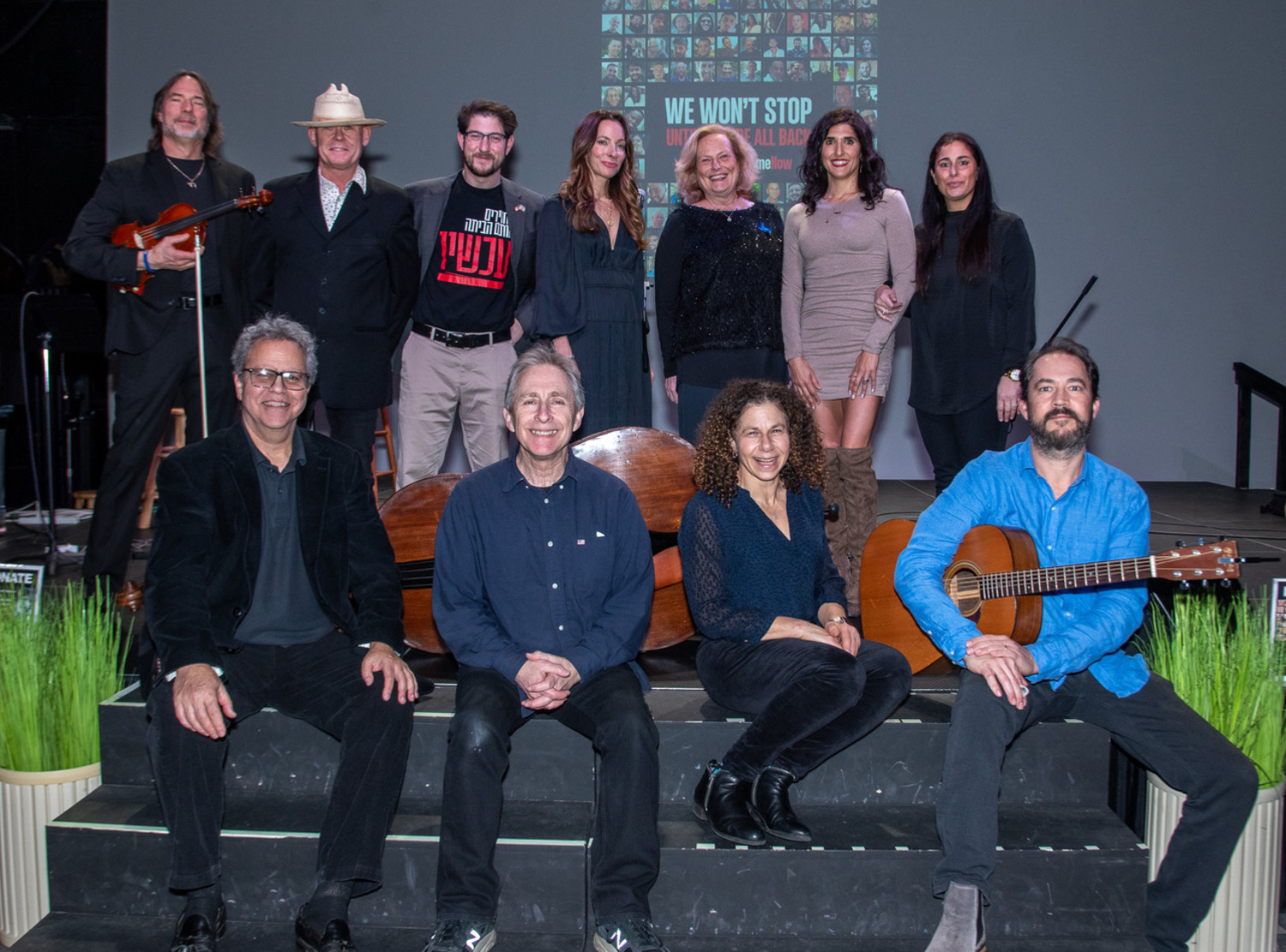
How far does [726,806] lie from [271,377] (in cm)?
139

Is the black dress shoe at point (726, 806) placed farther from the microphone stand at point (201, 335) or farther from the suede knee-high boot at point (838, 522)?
the microphone stand at point (201, 335)

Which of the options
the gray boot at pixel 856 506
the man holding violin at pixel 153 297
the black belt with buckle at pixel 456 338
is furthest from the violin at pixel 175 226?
the gray boot at pixel 856 506

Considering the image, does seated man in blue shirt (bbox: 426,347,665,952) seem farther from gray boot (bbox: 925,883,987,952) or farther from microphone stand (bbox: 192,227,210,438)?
microphone stand (bbox: 192,227,210,438)

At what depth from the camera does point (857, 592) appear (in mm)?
3158

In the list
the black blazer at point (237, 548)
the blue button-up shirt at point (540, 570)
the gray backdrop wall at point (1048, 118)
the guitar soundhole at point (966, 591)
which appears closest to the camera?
the black blazer at point (237, 548)

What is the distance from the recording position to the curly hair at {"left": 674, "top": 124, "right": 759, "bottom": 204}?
128 inches

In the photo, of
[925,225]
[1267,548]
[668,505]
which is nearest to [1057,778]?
[668,505]

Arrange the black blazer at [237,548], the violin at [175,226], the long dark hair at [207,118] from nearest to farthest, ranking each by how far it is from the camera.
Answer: the black blazer at [237,548] → the violin at [175,226] → the long dark hair at [207,118]

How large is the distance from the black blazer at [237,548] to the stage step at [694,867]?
342 millimetres

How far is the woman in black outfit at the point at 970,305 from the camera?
308 centimetres

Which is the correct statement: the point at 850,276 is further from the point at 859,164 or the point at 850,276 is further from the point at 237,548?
the point at 237,548

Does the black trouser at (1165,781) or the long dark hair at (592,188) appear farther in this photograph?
the long dark hair at (592,188)

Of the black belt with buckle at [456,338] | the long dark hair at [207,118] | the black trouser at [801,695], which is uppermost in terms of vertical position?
the long dark hair at [207,118]

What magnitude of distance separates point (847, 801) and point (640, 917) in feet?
2.05
